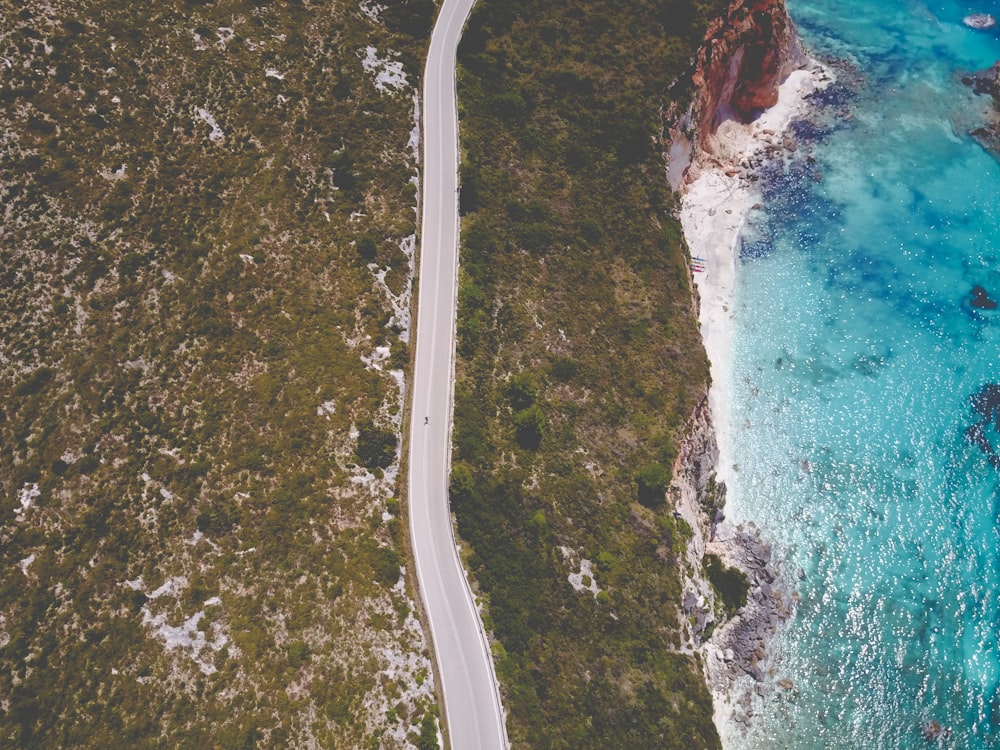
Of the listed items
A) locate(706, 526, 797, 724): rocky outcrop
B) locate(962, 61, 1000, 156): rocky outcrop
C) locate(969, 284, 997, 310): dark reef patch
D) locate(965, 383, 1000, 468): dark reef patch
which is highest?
locate(962, 61, 1000, 156): rocky outcrop

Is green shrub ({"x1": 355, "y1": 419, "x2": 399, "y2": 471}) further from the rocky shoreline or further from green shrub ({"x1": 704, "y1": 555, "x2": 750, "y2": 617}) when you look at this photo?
green shrub ({"x1": 704, "y1": 555, "x2": 750, "y2": 617})

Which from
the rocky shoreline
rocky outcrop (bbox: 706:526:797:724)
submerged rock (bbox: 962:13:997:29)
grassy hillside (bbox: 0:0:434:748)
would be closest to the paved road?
grassy hillside (bbox: 0:0:434:748)

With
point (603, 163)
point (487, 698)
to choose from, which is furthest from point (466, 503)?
point (603, 163)

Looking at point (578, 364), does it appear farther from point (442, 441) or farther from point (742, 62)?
point (742, 62)

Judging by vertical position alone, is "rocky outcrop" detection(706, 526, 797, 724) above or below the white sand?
below

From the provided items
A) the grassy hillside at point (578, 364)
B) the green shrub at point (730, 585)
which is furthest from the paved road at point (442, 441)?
the green shrub at point (730, 585)

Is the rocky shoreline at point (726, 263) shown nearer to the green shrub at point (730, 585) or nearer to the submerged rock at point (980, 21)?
the green shrub at point (730, 585)

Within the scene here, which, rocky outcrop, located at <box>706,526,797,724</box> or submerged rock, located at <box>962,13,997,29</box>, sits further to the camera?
submerged rock, located at <box>962,13,997,29</box>

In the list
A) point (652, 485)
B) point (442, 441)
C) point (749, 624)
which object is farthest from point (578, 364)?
point (749, 624)
